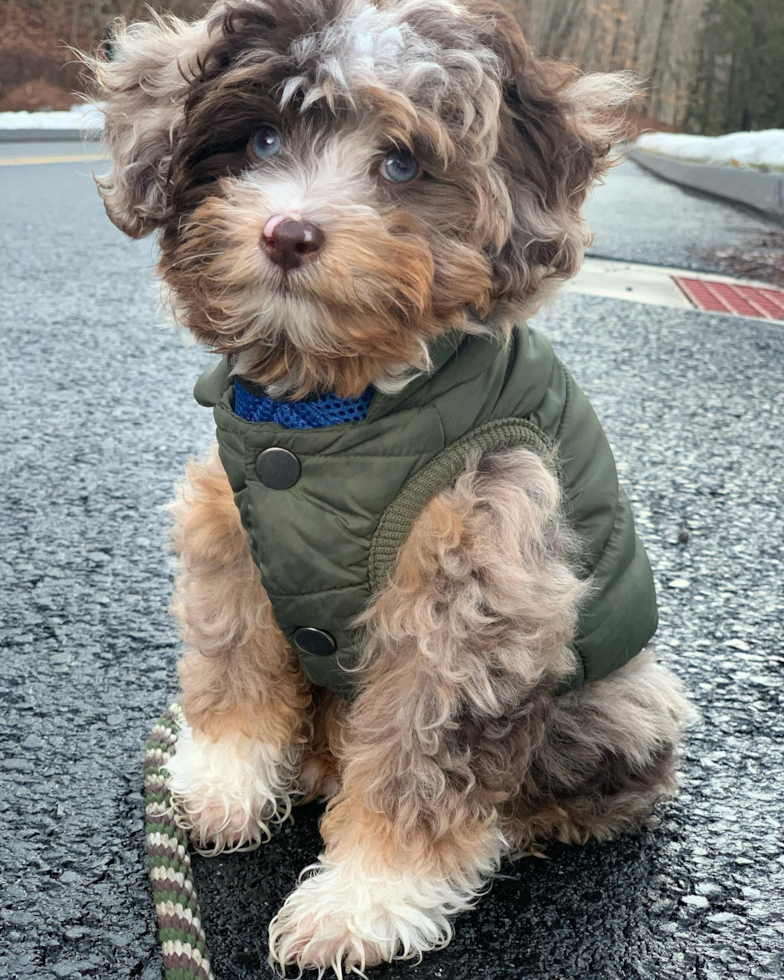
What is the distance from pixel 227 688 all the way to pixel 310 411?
727 mm

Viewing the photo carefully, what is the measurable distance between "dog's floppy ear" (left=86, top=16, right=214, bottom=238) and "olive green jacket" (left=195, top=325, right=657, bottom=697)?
15.0 inches

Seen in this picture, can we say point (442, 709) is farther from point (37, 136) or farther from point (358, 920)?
point (37, 136)

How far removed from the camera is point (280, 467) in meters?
2.22

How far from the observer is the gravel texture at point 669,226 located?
10857 millimetres

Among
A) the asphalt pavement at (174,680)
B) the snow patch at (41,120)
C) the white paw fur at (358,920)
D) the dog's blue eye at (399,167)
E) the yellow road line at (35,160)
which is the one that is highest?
the dog's blue eye at (399,167)

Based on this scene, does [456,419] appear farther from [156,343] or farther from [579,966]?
[156,343]

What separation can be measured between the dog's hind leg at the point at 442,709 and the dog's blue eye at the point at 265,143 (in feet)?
2.37

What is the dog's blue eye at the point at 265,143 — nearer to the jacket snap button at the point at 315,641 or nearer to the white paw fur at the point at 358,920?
the jacket snap button at the point at 315,641

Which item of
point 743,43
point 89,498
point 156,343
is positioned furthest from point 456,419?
point 743,43

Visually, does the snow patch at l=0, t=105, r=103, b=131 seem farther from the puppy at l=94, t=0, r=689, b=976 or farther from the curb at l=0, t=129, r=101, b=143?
the puppy at l=94, t=0, r=689, b=976

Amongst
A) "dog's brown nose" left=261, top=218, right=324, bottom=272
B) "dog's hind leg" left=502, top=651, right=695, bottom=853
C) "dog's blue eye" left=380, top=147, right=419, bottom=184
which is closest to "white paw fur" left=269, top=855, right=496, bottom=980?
"dog's hind leg" left=502, top=651, right=695, bottom=853

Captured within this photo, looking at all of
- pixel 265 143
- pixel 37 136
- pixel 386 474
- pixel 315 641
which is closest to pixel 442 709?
pixel 315 641

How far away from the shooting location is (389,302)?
2.05 metres

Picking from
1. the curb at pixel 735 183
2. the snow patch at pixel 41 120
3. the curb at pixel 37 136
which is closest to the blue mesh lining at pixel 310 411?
the curb at pixel 735 183
